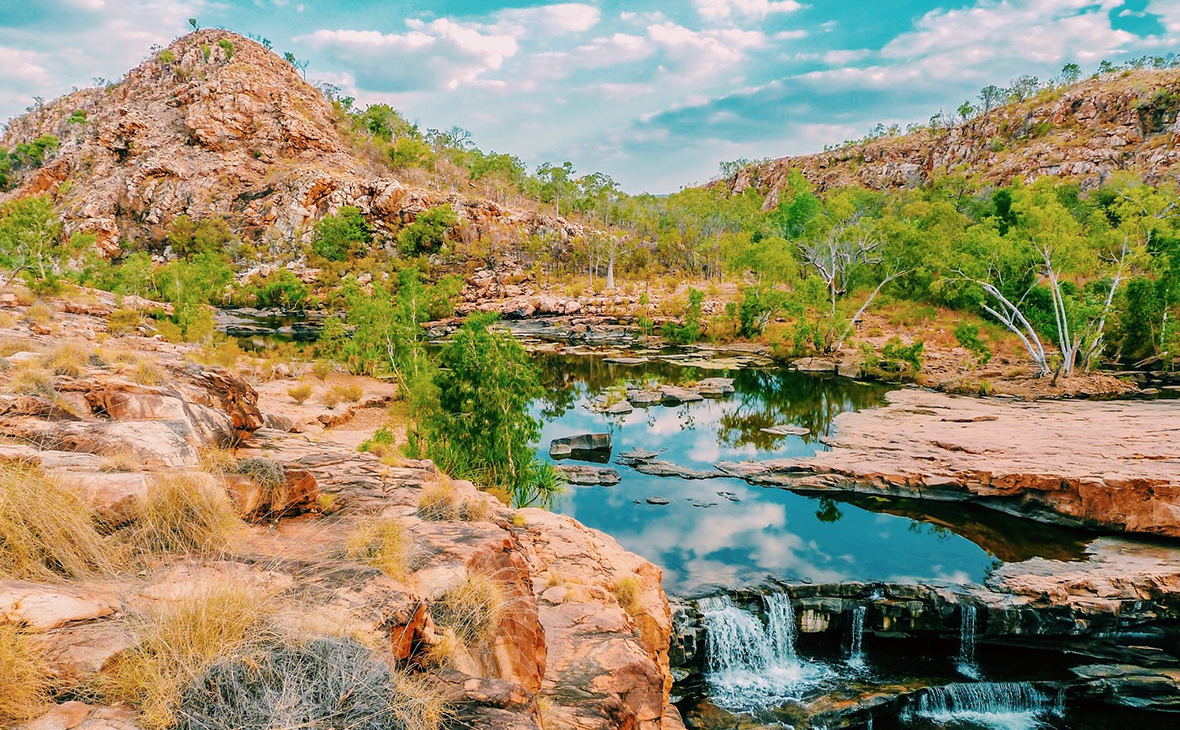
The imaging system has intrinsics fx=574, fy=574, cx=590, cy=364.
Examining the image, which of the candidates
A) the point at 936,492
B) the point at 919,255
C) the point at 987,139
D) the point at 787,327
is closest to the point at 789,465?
the point at 936,492

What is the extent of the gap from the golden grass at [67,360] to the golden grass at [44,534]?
5.40 metres

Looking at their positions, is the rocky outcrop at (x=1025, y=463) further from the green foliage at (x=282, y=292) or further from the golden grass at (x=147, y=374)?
the green foliage at (x=282, y=292)

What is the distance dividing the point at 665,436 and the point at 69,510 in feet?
67.2

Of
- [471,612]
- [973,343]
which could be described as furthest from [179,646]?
[973,343]

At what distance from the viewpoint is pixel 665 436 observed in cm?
2353

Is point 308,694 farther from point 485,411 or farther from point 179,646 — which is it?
point 485,411

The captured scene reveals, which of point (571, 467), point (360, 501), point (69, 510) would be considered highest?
point (69, 510)

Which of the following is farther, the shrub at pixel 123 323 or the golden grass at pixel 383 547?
the shrub at pixel 123 323

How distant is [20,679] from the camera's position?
2.91 metres

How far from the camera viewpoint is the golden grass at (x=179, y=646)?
3.08 metres

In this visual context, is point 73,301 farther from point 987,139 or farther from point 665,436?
point 987,139

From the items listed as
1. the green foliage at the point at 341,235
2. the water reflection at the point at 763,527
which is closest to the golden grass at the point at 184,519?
the water reflection at the point at 763,527

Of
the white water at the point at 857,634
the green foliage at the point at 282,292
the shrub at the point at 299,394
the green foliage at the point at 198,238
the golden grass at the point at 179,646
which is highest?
the green foliage at the point at 198,238

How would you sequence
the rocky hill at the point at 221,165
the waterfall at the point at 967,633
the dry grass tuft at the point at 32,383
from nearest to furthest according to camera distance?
the dry grass tuft at the point at 32,383 → the waterfall at the point at 967,633 → the rocky hill at the point at 221,165
